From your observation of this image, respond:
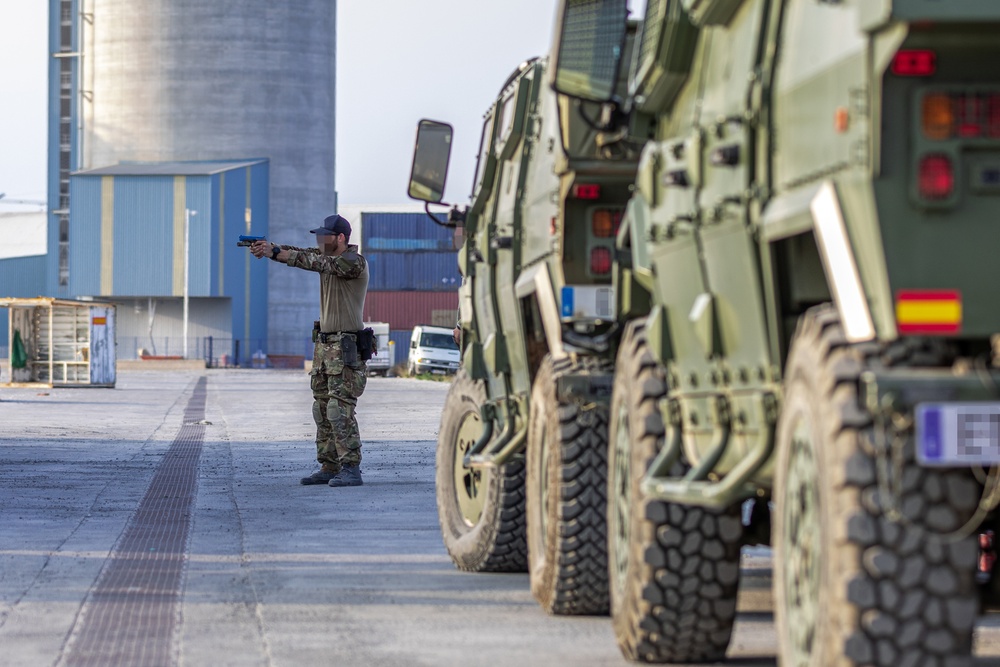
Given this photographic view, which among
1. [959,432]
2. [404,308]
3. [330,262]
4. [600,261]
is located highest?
[404,308]

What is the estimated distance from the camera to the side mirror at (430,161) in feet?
31.1

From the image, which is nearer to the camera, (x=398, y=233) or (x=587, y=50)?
(x=587, y=50)

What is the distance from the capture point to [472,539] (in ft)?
27.6

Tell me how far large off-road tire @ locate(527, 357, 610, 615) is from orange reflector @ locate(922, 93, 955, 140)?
307 centimetres

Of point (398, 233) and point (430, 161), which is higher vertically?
point (398, 233)

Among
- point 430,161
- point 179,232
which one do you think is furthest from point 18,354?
point 179,232

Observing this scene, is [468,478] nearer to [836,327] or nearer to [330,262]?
[330,262]

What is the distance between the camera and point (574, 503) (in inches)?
258

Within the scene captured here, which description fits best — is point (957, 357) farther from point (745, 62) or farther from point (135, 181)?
point (135, 181)

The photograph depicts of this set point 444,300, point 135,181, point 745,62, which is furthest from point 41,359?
point 444,300

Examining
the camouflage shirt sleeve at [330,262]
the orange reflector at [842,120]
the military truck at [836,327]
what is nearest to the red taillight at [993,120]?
the military truck at [836,327]

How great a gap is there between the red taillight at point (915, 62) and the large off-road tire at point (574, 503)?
312 centimetres

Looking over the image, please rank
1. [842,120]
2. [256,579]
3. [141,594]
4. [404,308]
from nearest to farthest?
1. [842,120]
2. [141,594]
3. [256,579]
4. [404,308]

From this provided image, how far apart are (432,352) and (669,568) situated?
62.4 m
